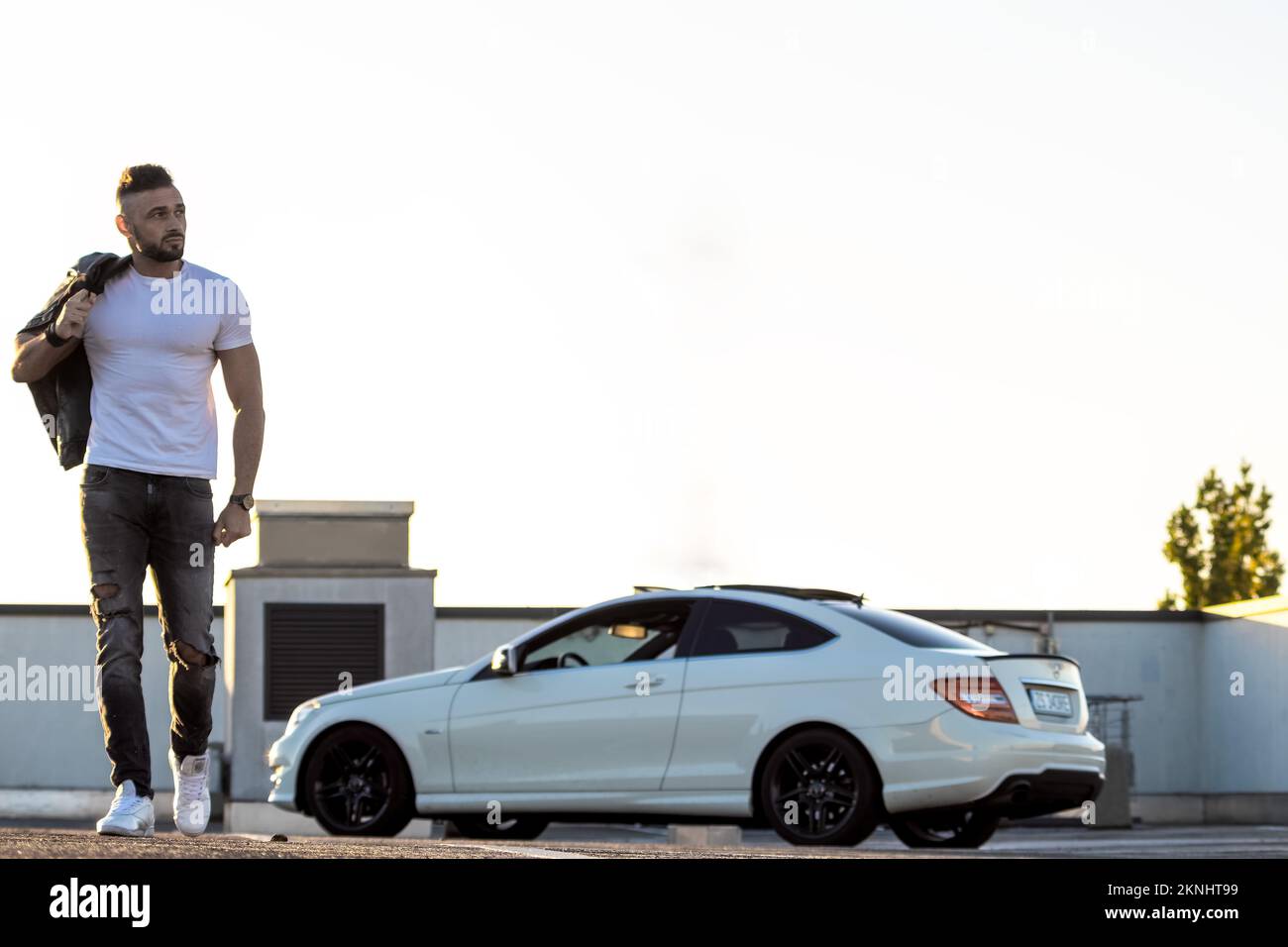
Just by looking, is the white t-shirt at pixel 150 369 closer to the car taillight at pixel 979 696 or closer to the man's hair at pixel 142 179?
the man's hair at pixel 142 179

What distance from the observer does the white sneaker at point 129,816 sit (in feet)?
23.2

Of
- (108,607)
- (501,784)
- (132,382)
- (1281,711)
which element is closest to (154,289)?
(132,382)

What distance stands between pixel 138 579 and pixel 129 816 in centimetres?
84

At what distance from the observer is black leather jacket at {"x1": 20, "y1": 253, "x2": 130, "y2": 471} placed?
7289mm

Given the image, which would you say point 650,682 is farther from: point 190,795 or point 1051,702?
point 190,795

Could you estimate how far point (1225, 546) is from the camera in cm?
5888

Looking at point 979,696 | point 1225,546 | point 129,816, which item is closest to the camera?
point 129,816

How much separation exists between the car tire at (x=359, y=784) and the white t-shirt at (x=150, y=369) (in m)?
5.17

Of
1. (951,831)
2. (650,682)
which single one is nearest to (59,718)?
(650,682)

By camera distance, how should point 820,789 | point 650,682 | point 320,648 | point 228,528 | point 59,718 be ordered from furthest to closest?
point 59,718
point 320,648
point 650,682
point 820,789
point 228,528

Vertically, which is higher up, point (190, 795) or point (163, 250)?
point (163, 250)

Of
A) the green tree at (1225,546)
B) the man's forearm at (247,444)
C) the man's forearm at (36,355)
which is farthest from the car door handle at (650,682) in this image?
the green tree at (1225,546)
